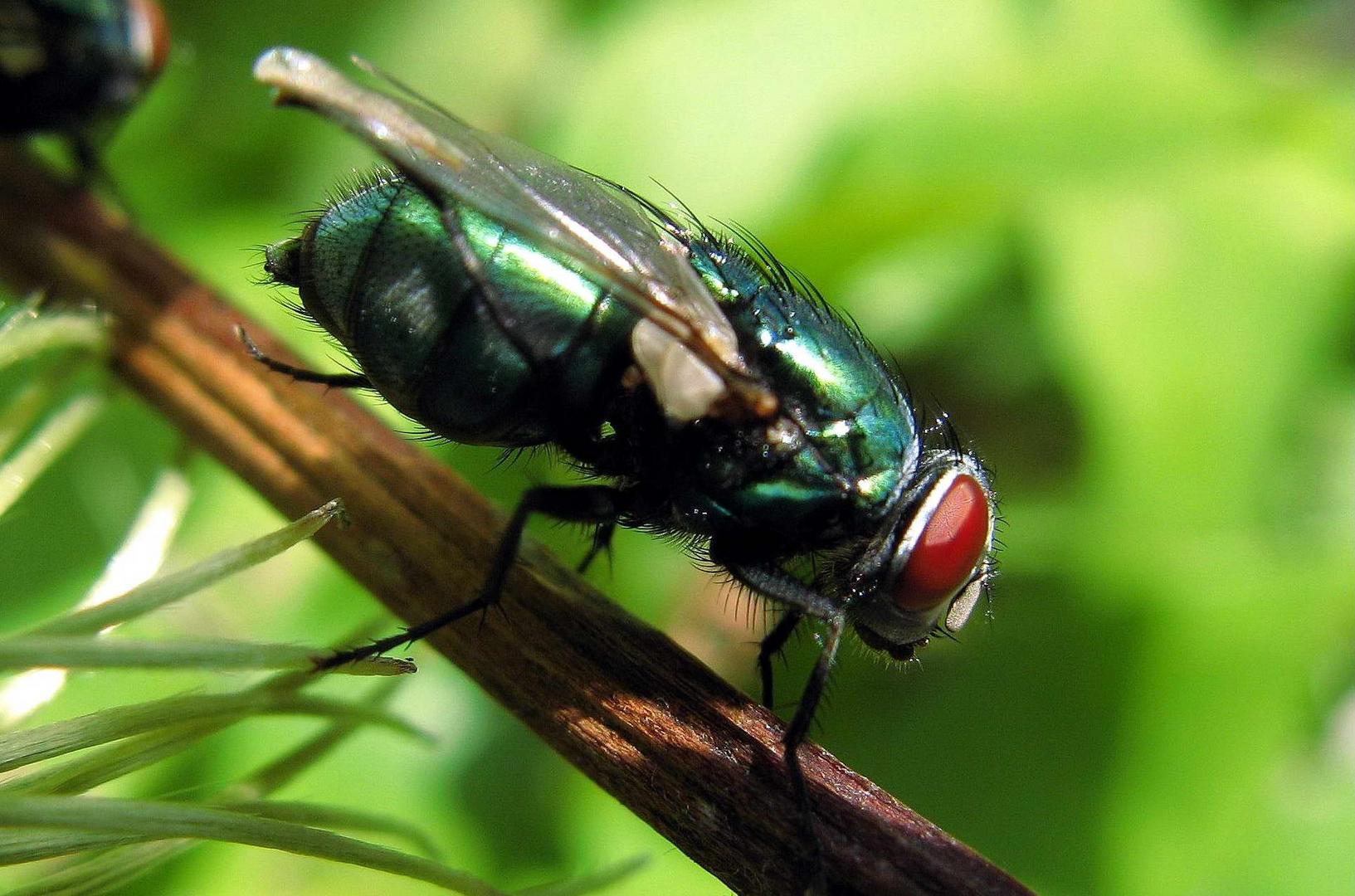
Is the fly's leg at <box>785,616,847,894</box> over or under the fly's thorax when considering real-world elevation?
over

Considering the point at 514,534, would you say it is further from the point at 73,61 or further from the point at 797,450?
A: the point at 73,61

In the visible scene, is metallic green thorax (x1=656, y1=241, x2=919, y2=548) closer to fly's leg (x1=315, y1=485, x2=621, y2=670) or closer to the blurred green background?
fly's leg (x1=315, y1=485, x2=621, y2=670)

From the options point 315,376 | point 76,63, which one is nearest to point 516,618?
point 315,376

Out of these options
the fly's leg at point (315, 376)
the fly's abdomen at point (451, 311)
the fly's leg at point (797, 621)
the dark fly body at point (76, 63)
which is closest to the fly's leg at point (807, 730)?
the fly's leg at point (797, 621)

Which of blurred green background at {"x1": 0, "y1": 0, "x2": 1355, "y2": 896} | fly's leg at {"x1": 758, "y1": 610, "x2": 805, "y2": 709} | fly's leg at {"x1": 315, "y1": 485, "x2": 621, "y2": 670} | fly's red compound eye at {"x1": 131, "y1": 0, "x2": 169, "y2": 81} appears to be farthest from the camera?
fly's red compound eye at {"x1": 131, "y1": 0, "x2": 169, "y2": 81}

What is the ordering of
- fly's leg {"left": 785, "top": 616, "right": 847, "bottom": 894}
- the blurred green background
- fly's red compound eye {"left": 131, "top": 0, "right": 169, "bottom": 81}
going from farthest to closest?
fly's red compound eye {"left": 131, "top": 0, "right": 169, "bottom": 81} → the blurred green background → fly's leg {"left": 785, "top": 616, "right": 847, "bottom": 894}

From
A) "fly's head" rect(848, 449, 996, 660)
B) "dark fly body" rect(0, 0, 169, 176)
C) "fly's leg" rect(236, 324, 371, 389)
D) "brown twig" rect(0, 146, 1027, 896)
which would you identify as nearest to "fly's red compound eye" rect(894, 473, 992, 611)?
"fly's head" rect(848, 449, 996, 660)

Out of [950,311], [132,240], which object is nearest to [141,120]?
[132,240]
